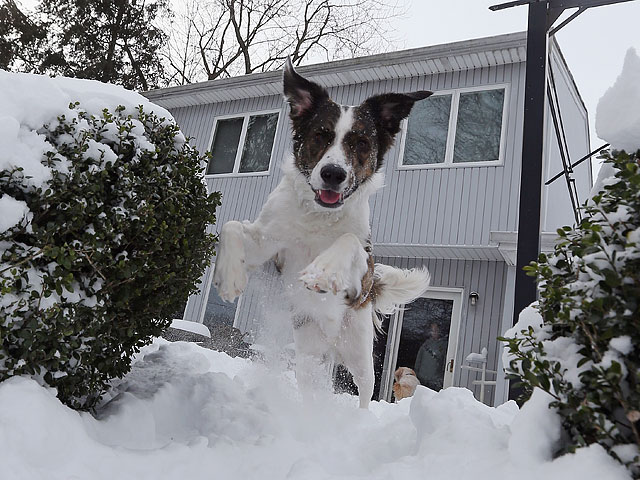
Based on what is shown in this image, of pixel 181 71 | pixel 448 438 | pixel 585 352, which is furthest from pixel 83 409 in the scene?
pixel 181 71

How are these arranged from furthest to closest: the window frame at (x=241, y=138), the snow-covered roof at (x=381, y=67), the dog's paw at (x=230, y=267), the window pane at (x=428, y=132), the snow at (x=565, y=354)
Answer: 1. the window frame at (x=241, y=138)
2. the window pane at (x=428, y=132)
3. the snow-covered roof at (x=381, y=67)
4. the dog's paw at (x=230, y=267)
5. the snow at (x=565, y=354)

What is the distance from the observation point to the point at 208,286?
38.6 ft

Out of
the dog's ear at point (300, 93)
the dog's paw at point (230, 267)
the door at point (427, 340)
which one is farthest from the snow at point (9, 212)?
the door at point (427, 340)

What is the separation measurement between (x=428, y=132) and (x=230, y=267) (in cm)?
757

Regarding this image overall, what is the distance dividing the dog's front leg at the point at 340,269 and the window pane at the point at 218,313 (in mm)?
7962

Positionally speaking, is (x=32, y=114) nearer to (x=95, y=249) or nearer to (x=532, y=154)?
(x=95, y=249)

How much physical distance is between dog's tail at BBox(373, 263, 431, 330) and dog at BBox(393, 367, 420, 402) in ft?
14.7

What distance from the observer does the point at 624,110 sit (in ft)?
7.02

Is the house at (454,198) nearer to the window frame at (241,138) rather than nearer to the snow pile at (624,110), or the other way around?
the window frame at (241,138)

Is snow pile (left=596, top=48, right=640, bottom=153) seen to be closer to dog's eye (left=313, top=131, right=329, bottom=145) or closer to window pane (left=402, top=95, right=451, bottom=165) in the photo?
dog's eye (left=313, top=131, right=329, bottom=145)

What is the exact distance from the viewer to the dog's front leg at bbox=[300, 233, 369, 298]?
3.18 meters

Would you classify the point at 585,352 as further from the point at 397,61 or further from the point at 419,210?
the point at 397,61

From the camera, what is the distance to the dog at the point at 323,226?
12.1ft

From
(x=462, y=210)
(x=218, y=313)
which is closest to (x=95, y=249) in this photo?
(x=462, y=210)
